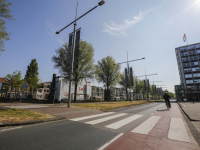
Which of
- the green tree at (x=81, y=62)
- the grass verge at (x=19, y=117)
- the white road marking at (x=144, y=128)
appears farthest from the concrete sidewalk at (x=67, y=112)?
the green tree at (x=81, y=62)

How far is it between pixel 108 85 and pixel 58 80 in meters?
18.1

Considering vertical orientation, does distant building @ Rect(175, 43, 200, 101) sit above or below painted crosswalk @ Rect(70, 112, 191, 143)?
above

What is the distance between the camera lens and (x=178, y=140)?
11.1 ft

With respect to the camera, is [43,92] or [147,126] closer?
[147,126]

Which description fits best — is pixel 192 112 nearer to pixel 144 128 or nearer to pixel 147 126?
pixel 147 126

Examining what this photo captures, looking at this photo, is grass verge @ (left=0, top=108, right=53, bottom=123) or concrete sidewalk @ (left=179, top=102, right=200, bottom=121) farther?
concrete sidewalk @ (left=179, top=102, right=200, bottom=121)

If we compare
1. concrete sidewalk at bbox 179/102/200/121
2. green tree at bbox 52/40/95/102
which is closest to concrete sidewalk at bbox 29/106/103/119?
concrete sidewalk at bbox 179/102/200/121

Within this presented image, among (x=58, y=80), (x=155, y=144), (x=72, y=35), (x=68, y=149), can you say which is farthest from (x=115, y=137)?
(x=58, y=80)

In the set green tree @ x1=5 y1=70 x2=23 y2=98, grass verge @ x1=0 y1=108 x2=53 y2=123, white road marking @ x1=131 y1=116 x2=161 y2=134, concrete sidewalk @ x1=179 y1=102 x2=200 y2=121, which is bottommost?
concrete sidewalk @ x1=179 y1=102 x2=200 y2=121

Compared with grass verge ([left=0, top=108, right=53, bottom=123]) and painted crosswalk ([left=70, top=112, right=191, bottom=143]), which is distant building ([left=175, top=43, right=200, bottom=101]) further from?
grass verge ([left=0, top=108, right=53, bottom=123])

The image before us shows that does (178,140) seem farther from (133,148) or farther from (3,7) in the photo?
(3,7)

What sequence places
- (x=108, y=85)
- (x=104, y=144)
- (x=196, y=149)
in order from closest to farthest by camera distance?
(x=196, y=149) < (x=104, y=144) < (x=108, y=85)

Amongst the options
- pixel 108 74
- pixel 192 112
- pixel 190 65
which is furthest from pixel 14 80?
pixel 190 65

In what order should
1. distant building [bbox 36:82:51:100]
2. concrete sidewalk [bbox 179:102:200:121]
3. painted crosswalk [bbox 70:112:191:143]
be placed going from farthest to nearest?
distant building [bbox 36:82:51:100] → concrete sidewalk [bbox 179:102:200:121] → painted crosswalk [bbox 70:112:191:143]
